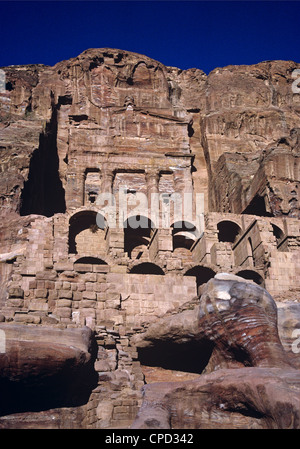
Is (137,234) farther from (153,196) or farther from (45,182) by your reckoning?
(45,182)

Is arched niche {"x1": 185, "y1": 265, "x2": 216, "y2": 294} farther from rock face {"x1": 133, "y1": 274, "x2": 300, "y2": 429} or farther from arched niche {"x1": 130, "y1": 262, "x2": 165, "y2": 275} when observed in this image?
rock face {"x1": 133, "y1": 274, "x2": 300, "y2": 429}

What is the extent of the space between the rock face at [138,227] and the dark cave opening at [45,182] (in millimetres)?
178

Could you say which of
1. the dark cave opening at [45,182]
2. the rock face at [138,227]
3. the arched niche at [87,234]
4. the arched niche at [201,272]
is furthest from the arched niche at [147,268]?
the dark cave opening at [45,182]

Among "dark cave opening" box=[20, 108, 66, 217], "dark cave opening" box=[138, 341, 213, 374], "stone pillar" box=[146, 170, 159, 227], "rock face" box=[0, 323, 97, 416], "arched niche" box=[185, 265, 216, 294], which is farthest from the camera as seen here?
"stone pillar" box=[146, 170, 159, 227]

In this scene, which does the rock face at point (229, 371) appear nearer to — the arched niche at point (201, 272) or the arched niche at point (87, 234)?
the arched niche at point (201, 272)

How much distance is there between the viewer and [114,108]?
45062 mm

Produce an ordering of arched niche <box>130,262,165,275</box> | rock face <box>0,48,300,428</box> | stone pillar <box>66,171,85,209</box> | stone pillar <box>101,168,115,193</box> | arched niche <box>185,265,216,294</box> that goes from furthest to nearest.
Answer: stone pillar <box>101,168,115,193</box>
stone pillar <box>66,171,85,209</box>
arched niche <box>185,265,216,294</box>
arched niche <box>130,262,165,275</box>
rock face <box>0,48,300,428</box>

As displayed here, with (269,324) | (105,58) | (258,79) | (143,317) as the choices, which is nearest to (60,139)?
(105,58)

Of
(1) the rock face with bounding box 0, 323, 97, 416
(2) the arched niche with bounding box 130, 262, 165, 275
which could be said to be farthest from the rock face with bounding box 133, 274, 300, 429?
(2) the arched niche with bounding box 130, 262, 165, 275

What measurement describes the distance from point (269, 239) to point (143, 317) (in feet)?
38.3

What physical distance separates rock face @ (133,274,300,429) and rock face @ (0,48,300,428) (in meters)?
0.07

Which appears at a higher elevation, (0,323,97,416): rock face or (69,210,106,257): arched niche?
(69,210,106,257): arched niche

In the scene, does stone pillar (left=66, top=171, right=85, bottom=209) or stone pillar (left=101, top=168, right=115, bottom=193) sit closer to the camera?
stone pillar (left=66, top=171, right=85, bottom=209)

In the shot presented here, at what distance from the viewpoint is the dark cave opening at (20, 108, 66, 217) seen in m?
35.8
